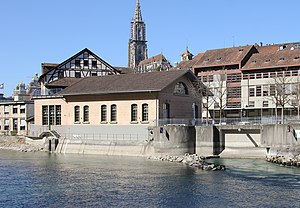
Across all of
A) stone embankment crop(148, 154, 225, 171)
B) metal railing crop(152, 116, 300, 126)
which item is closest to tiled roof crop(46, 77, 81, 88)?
metal railing crop(152, 116, 300, 126)

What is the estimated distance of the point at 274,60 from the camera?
232 feet

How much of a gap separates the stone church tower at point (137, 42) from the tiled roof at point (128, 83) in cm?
11901

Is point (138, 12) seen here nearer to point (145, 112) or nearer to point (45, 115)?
point (45, 115)

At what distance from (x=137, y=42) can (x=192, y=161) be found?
146 m

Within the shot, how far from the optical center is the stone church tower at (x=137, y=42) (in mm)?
178750

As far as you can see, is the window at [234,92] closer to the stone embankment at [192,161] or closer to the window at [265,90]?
the window at [265,90]

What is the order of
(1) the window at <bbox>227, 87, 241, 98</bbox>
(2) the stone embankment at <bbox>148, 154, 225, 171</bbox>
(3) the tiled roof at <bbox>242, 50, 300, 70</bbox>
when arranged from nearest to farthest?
(2) the stone embankment at <bbox>148, 154, 225, 171</bbox>
(3) the tiled roof at <bbox>242, 50, 300, 70</bbox>
(1) the window at <bbox>227, 87, 241, 98</bbox>

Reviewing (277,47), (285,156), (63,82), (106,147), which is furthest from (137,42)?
(285,156)

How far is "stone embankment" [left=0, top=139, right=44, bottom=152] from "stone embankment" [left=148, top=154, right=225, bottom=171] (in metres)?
17.2

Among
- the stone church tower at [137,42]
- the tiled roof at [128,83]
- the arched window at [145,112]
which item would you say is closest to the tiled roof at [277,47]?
the tiled roof at [128,83]

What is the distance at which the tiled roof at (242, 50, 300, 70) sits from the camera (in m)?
68.8

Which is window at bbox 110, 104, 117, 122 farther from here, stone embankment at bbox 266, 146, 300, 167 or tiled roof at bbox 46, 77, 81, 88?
stone embankment at bbox 266, 146, 300, 167

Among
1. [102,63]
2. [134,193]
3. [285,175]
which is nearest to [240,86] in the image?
[102,63]

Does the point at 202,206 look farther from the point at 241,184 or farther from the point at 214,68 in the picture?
the point at 214,68
